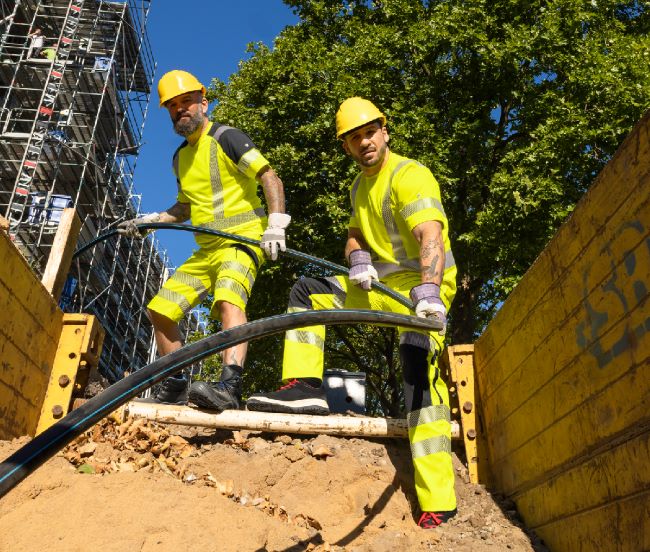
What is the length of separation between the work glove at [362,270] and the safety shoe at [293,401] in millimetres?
792

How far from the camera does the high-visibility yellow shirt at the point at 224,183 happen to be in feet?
15.5

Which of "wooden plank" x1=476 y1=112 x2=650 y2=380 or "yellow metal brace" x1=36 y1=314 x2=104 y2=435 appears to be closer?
"wooden plank" x1=476 y1=112 x2=650 y2=380

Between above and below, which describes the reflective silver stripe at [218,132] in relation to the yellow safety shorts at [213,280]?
above

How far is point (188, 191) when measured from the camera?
499 cm

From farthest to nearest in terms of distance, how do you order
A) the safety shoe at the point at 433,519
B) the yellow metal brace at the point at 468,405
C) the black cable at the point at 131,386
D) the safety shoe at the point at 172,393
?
1. the safety shoe at the point at 172,393
2. the yellow metal brace at the point at 468,405
3. the safety shoe at the point at 433,519
4. the black cable at the point at 131,386

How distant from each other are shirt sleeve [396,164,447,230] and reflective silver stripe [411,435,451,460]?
131 centimetres

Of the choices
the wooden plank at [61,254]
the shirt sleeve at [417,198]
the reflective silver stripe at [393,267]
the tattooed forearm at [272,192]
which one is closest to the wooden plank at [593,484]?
the reflective silver stripe at [393,267]

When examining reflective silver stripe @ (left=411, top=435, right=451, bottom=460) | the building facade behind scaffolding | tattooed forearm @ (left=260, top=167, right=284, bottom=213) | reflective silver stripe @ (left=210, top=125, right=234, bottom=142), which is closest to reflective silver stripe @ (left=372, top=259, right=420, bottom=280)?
tattooed forearm @ (left=260, top=167, right=284, bottom=213)

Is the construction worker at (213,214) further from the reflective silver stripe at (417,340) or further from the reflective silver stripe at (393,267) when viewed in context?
the reflective silver stripe at (417,340)

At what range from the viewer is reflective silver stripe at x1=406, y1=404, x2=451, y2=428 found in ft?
11.7

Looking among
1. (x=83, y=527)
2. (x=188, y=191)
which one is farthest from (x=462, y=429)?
(x=188, y=191)

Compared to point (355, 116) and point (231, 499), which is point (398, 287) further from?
point (231, 499)

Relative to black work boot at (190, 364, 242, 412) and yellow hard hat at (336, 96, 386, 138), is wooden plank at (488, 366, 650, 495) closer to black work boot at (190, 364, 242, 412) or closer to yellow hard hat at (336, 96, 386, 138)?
black work boot at (190, 364, 242, 412)

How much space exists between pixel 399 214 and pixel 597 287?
1.75 m
